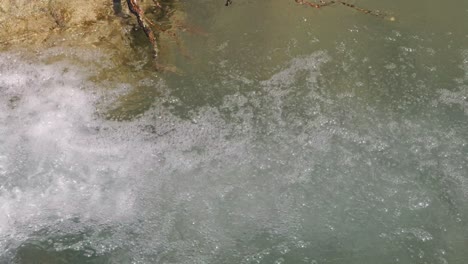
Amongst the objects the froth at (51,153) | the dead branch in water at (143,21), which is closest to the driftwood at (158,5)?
the dead branch in water at (143,21)

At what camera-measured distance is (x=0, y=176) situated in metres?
2.96

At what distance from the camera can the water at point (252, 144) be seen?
2.65 meters

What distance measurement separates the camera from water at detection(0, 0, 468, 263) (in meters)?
2.65

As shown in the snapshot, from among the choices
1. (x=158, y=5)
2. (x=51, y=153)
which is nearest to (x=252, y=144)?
(x=51, y=153)

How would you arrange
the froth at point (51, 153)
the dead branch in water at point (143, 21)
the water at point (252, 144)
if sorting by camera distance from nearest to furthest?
1. the water at point (252, 144)
2. the froth at point (51, 153)
3. the dead branch in water at point (143, 21)

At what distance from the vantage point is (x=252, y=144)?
304 cm

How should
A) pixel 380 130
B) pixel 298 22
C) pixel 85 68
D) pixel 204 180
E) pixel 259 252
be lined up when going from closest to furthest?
pixel 259 252 → pixel 204 180 → pixel 380 130 → pixel 85 68 → pixel 298 22

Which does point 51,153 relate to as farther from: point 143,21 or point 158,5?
point 158,5

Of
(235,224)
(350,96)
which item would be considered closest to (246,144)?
(235,224)

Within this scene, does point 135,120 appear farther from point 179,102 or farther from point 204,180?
point 204,180

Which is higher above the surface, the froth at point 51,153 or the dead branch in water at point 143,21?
the dead branch in water at point 143,21

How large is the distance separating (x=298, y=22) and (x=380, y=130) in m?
1.07

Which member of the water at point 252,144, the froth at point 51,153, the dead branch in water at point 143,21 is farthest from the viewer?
the dead branch in water at point 143,21

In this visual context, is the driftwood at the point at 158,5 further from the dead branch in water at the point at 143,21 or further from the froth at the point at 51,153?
the froth at the point at 51,153
